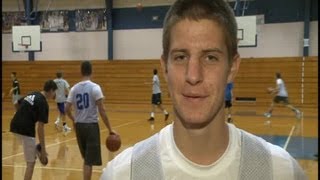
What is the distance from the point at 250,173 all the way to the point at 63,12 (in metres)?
21.6

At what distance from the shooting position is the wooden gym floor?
7.25 meters

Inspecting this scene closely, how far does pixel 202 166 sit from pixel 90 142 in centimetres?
494

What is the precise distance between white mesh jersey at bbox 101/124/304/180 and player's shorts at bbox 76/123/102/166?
4.66 m

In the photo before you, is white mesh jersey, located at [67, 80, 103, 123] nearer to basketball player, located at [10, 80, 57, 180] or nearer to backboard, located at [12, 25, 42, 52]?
basketball player, located at [10, 80, 57, 180]

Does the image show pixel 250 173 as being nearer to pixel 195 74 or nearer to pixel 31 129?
pixel 195 74

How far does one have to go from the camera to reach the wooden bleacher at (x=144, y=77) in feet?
61.6

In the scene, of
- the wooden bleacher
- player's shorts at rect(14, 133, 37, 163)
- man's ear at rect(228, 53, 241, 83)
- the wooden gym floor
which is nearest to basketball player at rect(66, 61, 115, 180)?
player's shorts at rect(14, 133, 37, 163)

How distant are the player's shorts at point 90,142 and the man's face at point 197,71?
16.0 feet

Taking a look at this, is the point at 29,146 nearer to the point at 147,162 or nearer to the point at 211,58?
the point at 147,162

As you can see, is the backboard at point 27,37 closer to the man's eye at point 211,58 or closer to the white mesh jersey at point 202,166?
the white mesh jersey at point 202,166

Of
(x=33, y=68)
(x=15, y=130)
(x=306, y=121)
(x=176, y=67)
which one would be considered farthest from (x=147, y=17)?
(x=176, y=67)

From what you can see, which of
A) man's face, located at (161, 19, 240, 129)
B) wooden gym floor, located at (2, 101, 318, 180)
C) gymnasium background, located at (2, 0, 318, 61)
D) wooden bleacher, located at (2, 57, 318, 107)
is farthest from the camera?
gymnasium background, located at (2, 0, 318, 61)

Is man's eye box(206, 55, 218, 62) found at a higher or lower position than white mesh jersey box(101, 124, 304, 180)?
higher

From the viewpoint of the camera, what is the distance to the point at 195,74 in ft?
4.48
